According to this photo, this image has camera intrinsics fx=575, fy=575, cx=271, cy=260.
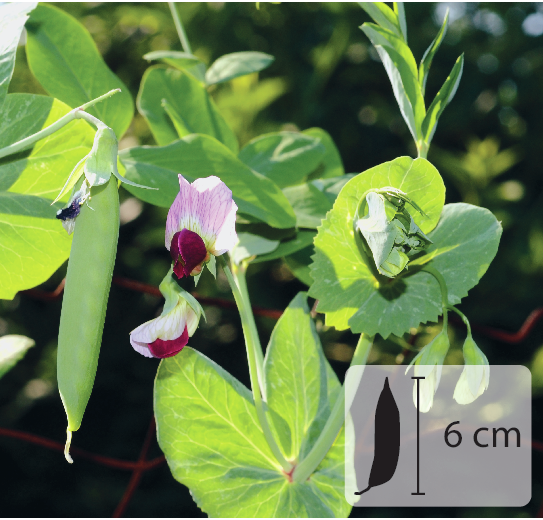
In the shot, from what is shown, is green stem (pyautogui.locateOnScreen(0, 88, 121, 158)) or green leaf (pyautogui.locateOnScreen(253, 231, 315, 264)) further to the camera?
green leaf (pyautogui.locateOnScreen(253, 231, 315, 264))

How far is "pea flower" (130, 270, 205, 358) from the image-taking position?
0.27 metres

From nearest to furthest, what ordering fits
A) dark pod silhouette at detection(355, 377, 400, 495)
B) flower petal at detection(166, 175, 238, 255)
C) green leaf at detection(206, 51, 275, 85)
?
1. flower petal at detection(166, 175, 238, 255)
2. dark pod silhouette at detection(355, 377, 400, 495)
3. green leaf at detection(206, 51, 275, 85)

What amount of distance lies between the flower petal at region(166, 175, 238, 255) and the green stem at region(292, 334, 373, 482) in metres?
0.11

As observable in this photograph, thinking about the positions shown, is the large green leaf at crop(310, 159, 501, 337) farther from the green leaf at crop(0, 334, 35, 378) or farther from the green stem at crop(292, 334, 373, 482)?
the green leaf at crop(0, 334, 35, 378)

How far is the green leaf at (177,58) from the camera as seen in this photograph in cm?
41

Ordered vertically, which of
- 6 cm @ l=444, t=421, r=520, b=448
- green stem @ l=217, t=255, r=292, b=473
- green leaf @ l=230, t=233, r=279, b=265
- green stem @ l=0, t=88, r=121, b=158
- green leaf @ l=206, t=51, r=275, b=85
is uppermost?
green leaf @ l=206, t=51, r=275, b=85

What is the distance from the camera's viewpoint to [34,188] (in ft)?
1.07

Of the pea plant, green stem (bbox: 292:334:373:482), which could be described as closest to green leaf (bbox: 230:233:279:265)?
the pea plant

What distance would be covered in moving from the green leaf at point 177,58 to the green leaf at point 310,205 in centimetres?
13

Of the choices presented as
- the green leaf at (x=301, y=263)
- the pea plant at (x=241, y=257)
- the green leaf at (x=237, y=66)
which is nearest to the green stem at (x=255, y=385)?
the pea plant at (x=241, y=257)

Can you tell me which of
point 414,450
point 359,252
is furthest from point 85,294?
point 414,450

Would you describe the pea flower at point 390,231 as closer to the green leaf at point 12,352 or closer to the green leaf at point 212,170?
the green leaf at point 212,170

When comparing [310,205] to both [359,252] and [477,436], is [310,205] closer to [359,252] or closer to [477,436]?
[359,252]

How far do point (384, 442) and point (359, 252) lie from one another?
0.12m
